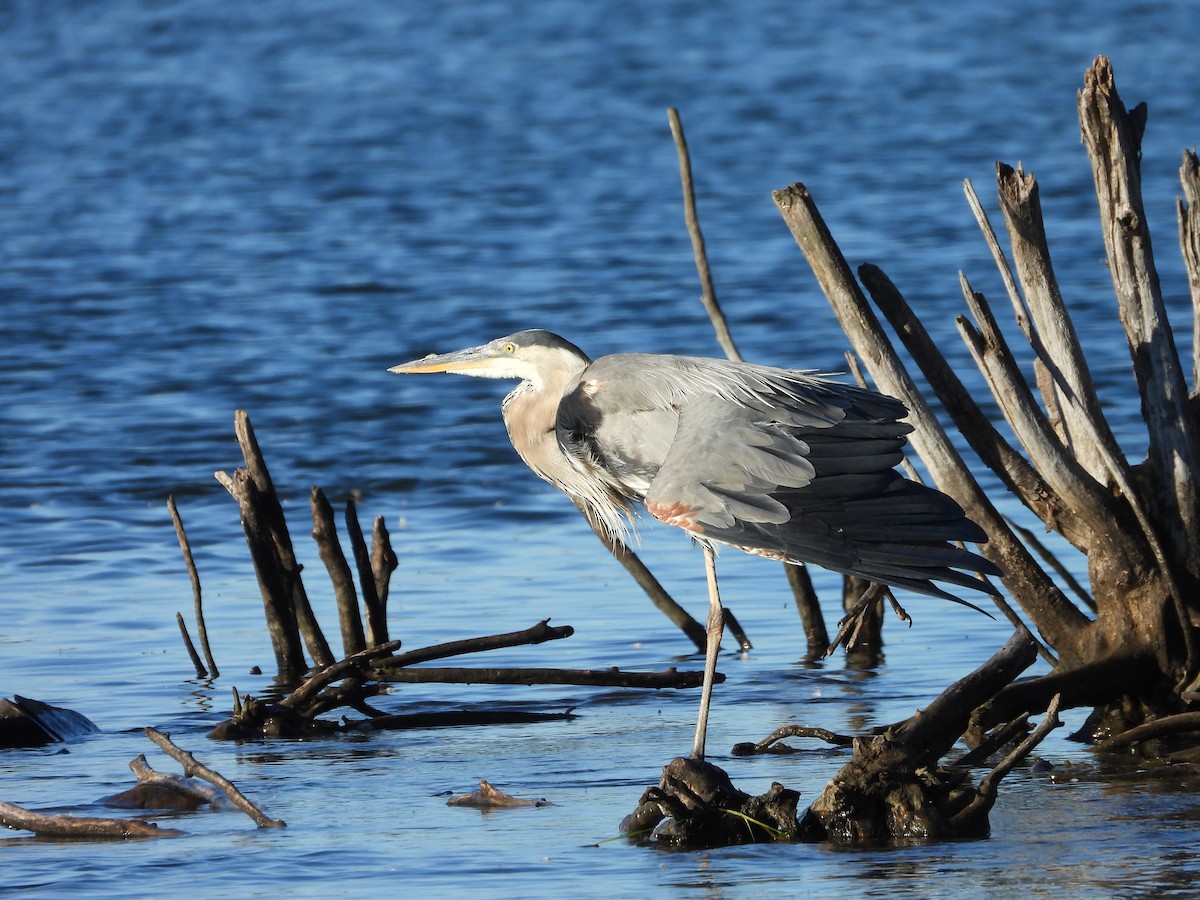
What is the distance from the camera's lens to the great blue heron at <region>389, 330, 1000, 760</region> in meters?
6.00

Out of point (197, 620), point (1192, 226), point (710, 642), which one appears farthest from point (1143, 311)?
point (197, 620)

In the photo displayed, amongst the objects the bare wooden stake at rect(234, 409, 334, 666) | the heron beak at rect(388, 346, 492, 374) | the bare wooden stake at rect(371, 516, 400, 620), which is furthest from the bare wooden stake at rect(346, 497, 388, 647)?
the heron beak at rect(388, 346, 492, 374)

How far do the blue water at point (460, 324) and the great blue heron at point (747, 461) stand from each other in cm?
90

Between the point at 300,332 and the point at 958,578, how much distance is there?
1343cm

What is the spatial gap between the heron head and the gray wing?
0.49m

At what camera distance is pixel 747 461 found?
20.6ft

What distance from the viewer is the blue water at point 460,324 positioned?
6.10m

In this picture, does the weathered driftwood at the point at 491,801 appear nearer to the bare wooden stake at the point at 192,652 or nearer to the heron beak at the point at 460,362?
the heron beak at the point at 460,362

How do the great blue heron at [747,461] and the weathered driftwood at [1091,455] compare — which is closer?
the great blue heron at [747,461]

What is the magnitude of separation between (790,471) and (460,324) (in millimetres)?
12435

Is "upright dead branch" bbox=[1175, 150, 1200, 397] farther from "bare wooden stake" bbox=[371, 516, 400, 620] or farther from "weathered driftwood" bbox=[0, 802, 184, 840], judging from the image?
"weathered driftwood" bbox=[0, 802, 184, 840]

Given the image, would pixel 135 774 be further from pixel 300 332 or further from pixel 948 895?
pixel 300 332

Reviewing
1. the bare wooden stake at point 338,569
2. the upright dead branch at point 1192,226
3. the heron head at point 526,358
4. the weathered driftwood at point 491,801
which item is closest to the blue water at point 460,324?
the weathered driftwood at point 491,801

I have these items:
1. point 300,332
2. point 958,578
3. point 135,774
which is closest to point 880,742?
point 958,578
